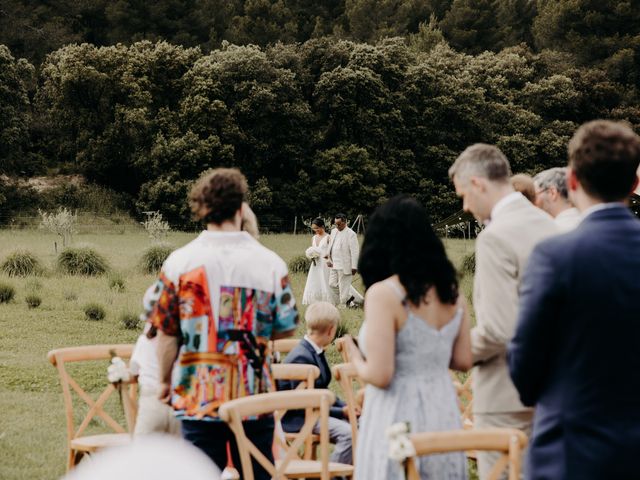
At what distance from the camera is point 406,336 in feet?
12.1

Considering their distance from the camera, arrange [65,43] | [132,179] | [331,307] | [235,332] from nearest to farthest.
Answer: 1. [235,332]
2. [331,307]
3. [132,179]
4. [65,43]

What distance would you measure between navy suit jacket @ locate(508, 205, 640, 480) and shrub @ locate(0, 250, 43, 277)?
2024 centimetres

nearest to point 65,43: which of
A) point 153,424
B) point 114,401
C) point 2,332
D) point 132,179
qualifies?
point 132,179

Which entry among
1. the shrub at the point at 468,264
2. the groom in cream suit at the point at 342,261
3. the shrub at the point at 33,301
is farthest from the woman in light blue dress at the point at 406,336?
the shrub at the point at 468,264

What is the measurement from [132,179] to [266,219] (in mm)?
8689

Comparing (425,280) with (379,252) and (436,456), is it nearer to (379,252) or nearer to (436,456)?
(379,252)

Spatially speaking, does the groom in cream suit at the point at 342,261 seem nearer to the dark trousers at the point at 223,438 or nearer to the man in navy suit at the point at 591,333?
the dark trousers at the point at 223,438

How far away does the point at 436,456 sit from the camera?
3.74 metres

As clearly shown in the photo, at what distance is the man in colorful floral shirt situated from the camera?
13.6 ft

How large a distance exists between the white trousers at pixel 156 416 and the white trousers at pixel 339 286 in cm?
1326

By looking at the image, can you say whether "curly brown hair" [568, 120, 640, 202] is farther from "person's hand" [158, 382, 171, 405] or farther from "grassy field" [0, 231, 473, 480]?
"grassy field" [0, 231, 473, 480]

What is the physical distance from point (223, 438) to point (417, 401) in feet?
3.13

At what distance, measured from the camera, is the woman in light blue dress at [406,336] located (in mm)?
3633

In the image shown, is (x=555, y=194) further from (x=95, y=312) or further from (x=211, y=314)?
(x=95, y=312)
